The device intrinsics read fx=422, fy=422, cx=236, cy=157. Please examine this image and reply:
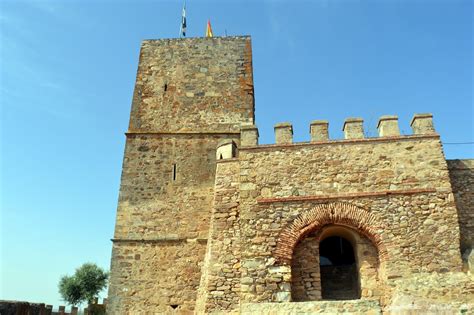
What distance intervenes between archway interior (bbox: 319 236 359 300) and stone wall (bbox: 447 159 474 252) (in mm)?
2640

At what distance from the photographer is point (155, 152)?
44.0 ft

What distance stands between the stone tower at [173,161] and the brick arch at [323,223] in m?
3.29

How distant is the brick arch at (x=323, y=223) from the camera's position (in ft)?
30.8

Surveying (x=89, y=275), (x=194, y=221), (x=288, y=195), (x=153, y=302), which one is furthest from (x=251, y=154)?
(x=89, y=275)

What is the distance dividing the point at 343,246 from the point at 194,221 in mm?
4265

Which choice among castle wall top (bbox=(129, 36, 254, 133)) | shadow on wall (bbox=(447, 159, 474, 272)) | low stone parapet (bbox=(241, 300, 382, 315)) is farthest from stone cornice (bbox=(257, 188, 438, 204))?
castle wall top (bbox=(129, 36, 254, 133))

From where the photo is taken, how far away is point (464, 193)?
1042cm

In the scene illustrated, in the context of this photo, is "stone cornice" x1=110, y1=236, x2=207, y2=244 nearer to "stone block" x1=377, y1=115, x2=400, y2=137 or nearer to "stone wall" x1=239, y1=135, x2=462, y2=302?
A: "stone wall" x1=239, y1=135, x2=462, y2=302

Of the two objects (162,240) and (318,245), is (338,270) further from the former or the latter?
(162,240)

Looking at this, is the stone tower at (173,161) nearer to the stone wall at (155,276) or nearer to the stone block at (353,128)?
the stone wall at (155,276)

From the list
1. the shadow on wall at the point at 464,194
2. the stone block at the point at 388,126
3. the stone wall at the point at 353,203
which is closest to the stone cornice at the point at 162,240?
the stone wall at the point at 353,203

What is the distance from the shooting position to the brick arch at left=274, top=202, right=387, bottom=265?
9.39m

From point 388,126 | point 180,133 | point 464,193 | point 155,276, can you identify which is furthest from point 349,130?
point 155,276

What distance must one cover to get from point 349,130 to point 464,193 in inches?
127
